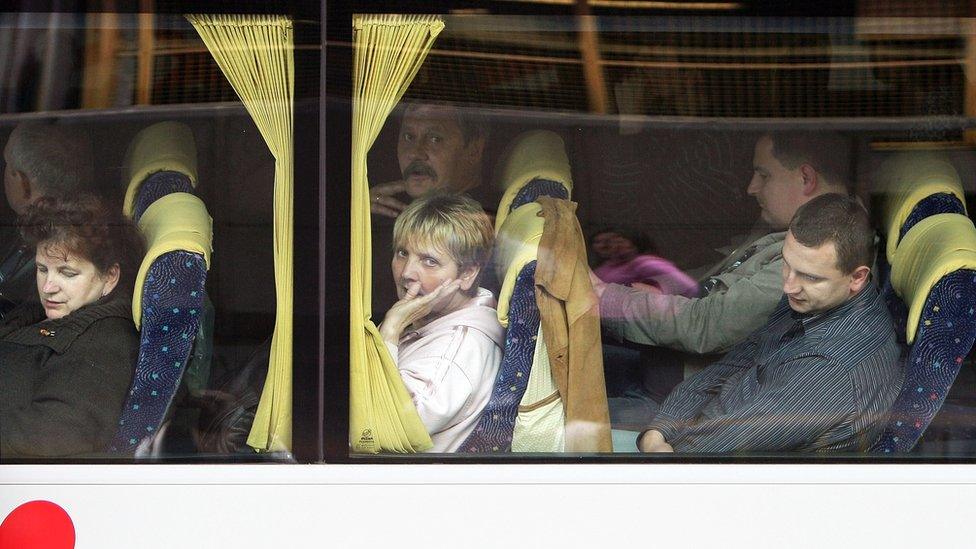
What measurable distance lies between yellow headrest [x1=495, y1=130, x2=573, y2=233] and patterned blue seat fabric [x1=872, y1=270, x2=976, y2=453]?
0.98m

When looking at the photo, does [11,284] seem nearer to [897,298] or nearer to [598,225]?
[598,225]

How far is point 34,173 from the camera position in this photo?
8.05 feet

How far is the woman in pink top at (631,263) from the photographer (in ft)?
8.11

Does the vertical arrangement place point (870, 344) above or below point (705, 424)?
above

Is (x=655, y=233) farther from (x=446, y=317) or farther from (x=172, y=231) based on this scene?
(x=172, y=231)

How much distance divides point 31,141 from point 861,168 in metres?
2.02

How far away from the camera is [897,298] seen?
8.21 feet

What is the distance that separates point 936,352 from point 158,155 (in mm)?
1932

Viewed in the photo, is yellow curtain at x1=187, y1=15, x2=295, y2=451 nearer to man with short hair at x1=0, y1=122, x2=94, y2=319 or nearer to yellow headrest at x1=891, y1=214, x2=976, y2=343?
man with short hair at x1=0, y1=122, x2=94, y2=319

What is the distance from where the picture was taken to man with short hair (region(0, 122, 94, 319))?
2.45m
